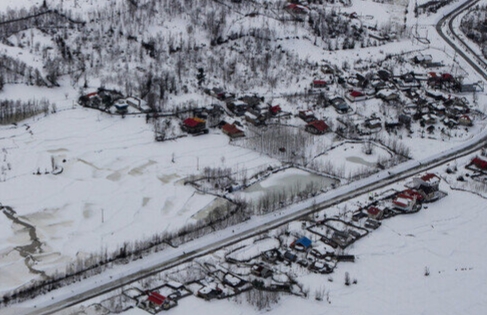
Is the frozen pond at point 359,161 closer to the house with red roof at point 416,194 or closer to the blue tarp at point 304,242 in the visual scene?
the house with red roof at point 416,194

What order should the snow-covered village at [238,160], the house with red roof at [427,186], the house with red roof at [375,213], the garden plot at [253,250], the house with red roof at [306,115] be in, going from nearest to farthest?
the snow-covered village at [238,160] < the garden plot at [253,250] < the house with red roof at [375,213] < the house with red roof at [427,186] < the house with red roof at [306,115]

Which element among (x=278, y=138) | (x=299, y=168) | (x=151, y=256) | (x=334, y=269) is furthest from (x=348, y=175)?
(x=151, y=256)

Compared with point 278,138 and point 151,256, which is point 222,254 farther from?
point 278,138

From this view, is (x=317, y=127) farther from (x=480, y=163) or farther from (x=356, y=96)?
(x=480, y=163)

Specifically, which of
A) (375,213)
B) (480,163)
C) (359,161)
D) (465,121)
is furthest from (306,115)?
(375,213)

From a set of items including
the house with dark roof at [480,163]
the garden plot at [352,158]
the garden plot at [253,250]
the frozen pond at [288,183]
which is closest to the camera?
the garden plot at [253,250]

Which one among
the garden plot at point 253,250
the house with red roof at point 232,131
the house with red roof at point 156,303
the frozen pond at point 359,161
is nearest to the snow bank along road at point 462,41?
the frozen pond at point 359,161

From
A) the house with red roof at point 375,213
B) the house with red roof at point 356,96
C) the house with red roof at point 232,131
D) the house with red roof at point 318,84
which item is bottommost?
the house with red roof at point 375,213

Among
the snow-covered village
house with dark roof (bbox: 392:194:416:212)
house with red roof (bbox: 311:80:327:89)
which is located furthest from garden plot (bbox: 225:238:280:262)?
house with red roof (bbox: 311:80:327:89)
